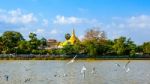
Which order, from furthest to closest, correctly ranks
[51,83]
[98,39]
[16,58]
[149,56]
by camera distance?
[98,39]
[149,56]
[16,58]
[51,83]

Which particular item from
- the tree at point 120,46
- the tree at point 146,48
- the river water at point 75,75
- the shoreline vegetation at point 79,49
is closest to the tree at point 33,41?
the shoreline vegetation at point 79,49

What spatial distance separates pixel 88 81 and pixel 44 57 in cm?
5015

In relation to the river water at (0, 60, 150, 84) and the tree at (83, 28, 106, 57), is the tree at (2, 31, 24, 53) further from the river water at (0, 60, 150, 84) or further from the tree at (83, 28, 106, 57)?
the river water at (0, 60, 150, 84)

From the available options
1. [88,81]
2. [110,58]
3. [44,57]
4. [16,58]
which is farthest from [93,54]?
[88,81]

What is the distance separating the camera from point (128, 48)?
8638 centimetres

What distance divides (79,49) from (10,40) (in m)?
14.4

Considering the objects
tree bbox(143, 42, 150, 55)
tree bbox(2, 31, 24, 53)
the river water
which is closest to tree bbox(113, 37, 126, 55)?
tree bbox(143, 42, 150, 55)

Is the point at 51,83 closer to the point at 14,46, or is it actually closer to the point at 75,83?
the point at 75,83

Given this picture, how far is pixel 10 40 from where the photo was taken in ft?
294

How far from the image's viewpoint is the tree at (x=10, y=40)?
8715cm

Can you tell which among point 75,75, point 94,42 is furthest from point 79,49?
point 75,75

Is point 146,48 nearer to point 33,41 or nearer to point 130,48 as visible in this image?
point 130,48

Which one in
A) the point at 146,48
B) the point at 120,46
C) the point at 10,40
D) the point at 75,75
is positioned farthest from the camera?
the point at 146,48

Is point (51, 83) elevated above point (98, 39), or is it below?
below
